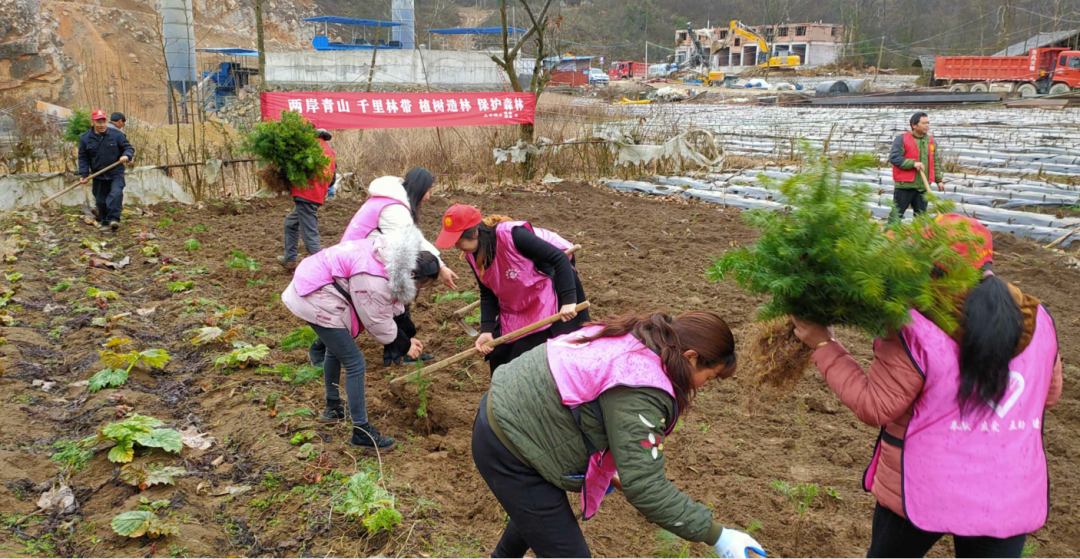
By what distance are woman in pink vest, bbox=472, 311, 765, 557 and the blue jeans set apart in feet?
5.04

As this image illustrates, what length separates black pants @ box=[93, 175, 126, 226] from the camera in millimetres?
9453

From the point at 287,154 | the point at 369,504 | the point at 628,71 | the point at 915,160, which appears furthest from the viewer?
the point at 628,71

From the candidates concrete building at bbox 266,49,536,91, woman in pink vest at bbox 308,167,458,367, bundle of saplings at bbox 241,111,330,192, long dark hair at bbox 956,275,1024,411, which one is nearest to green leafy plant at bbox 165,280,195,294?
bundle of saplings at bbox 241,111,330,192

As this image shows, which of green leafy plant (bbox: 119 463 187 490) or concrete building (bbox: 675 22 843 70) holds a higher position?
concrete building (bbox: 675 22 843 70)

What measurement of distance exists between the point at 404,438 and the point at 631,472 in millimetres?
2556

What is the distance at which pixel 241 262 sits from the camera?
7770 millimetres

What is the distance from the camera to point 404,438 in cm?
422

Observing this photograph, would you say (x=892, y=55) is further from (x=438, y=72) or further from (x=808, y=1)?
(x=438, y=72)

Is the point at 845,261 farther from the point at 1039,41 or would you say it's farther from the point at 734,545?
the point at 1039,41

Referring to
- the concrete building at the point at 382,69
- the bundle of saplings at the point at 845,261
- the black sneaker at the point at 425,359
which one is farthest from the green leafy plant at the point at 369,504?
the concrete building at the point at 382,69

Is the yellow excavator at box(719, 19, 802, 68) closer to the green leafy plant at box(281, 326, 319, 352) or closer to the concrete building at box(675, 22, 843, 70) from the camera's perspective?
the concrete building at box(675, 22, 843, 70)

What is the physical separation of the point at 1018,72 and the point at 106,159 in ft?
116

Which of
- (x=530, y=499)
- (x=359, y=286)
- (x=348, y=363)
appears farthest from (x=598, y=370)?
(x=348, y=363)

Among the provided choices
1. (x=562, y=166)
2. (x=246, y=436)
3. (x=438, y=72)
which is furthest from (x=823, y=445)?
(x=438, y=72)
